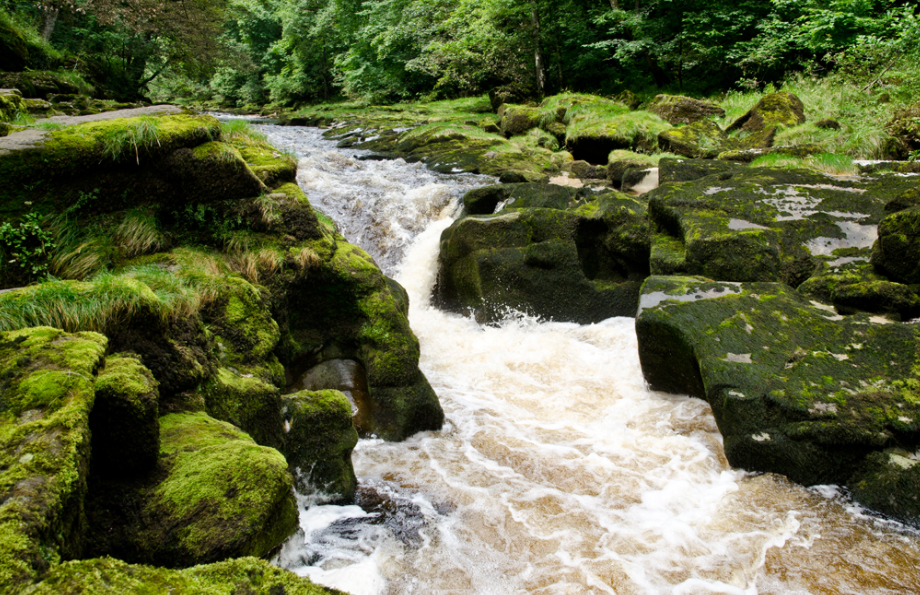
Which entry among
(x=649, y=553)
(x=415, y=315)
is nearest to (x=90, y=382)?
(x=649, y=553)

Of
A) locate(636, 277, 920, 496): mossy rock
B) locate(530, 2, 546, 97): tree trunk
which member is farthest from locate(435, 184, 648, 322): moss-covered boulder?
locate(530, 2, 546, 97): tree trunk

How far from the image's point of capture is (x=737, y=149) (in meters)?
12.6

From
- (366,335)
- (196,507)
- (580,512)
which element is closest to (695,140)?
(366,335)

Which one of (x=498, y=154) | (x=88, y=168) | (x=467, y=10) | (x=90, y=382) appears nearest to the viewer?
(x=90, y=382)

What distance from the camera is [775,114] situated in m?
12.9

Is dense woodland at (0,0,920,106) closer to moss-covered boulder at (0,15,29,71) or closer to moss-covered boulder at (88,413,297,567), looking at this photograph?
moss-covered boulder at (0,15,29,71)

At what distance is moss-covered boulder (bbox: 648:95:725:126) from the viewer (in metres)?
16.3

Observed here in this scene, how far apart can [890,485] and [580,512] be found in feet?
7.85

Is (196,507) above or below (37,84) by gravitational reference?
below

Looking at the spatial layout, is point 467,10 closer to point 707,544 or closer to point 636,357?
point 636,357

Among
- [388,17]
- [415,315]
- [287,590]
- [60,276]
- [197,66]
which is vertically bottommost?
[415,315]

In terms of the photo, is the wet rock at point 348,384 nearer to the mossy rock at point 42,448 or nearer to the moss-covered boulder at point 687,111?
the mossy rock at point 42,448

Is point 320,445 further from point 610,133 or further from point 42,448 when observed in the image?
point 610,133

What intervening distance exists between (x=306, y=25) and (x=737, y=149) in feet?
112
